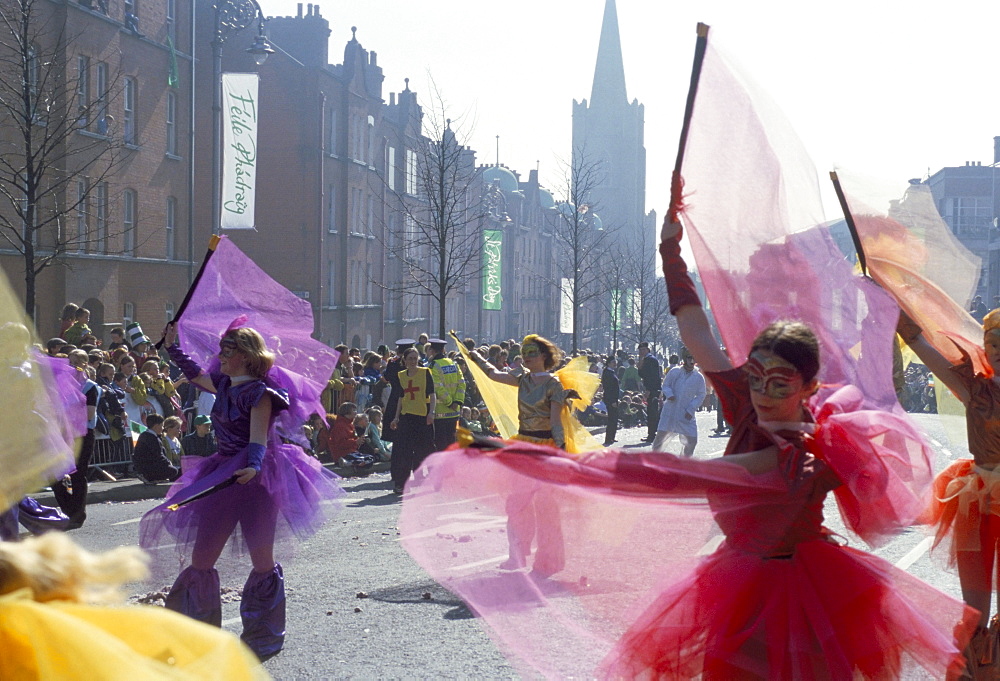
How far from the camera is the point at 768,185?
4449mm

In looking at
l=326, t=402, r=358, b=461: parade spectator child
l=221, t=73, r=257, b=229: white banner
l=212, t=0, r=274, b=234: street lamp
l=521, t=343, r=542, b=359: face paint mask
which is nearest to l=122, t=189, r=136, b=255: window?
l=212, t=0, r=274, b=234: street lamp

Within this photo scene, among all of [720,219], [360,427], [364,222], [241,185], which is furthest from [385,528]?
[364,222]

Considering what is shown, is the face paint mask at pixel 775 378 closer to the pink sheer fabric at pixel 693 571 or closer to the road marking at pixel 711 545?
the pink sheer fabric at pixel 693 571

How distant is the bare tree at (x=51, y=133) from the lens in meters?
20.0

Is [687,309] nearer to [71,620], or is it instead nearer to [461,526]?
[461,526]

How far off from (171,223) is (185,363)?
26753mm

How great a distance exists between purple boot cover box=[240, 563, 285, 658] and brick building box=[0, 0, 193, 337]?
19777 millimetres

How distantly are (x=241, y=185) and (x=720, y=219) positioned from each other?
81.5 feet

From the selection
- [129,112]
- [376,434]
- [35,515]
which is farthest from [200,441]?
[129,112]

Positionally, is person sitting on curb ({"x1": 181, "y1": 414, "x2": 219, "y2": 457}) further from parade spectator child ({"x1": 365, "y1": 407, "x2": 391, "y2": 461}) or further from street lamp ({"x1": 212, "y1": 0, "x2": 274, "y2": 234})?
street lamp ({"x1": 212, "y1": 0, "x2": 274, "y2": 234})

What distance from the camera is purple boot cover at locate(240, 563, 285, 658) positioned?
6414mm

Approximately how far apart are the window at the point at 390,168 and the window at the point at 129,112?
24.6 m

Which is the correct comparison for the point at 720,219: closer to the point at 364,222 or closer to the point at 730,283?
the point at 730,283

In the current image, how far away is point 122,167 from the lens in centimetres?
2947
